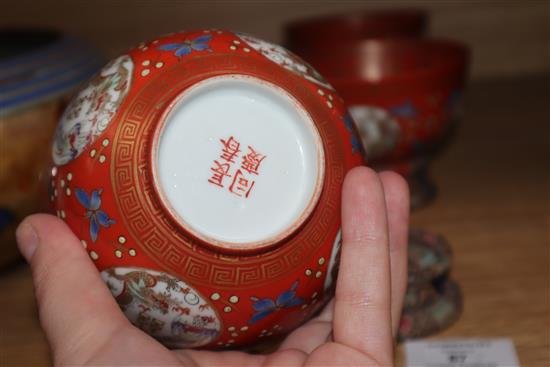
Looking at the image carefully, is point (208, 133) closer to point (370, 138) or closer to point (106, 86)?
point (106, 86)

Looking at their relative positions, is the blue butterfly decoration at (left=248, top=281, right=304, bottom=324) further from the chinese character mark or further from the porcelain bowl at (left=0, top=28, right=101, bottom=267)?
the porcelain bowl at (left=0, top=28, right=101, bottom=267)

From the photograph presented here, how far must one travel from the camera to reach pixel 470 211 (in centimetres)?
117

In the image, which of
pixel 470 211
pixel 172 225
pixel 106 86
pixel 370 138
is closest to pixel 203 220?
pixel 172 225

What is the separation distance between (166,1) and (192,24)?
7 cm

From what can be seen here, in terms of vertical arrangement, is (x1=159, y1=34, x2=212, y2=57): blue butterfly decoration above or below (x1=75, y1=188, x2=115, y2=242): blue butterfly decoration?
above

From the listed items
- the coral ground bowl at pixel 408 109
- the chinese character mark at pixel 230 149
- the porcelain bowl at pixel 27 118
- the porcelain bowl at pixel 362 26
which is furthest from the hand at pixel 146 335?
the porcelain bowl at pixel 362 26

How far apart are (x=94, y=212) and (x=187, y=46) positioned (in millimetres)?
177

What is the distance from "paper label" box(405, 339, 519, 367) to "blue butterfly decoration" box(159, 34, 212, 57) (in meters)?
0.40

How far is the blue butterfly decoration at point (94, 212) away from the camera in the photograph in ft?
2.05

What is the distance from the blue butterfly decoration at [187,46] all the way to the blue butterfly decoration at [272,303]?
0.23 meters

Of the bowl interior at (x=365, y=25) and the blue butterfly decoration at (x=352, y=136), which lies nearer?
the blue butterfly decoration at (x=352, y=136)

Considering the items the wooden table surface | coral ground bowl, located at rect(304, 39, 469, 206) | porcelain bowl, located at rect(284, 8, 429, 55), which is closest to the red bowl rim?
coral ground bowl, located at rect(304, 39, 469, 206)

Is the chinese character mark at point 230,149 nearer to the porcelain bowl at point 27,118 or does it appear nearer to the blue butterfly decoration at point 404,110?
the porcelain bowl at point 27,118

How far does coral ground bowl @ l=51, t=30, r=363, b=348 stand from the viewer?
612 mm
